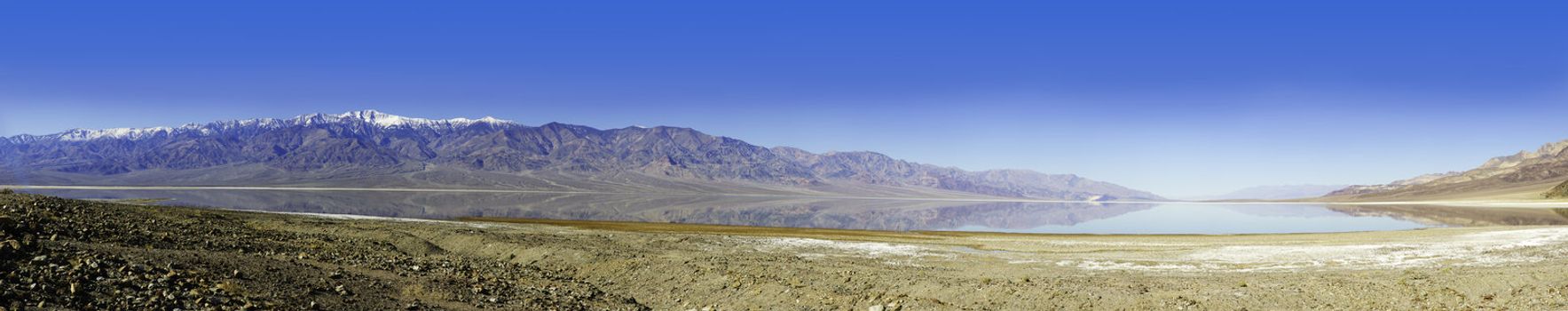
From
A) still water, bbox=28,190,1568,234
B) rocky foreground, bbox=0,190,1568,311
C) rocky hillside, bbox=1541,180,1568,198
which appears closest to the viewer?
rocky foreground, bbox=0,190,1568,311

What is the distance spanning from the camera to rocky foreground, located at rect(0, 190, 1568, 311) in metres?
9.98

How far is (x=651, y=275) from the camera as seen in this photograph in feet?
59.3

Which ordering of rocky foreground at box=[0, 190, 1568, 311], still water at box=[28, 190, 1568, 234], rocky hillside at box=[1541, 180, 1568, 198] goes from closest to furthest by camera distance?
rocky foreground at box=[0, 190, 1568, 311], still water at box=[28, 190, 1568, 234], rocky hillside at box=[1541, 180, 1568, 198]

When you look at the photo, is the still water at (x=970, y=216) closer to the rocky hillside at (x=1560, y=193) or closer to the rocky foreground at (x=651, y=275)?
the rocky hillside at (x=1560, y=193)

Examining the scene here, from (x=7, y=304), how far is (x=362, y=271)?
Result: 6742mm

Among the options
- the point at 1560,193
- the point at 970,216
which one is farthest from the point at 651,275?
the point at 1560,193

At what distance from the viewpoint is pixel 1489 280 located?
13273 millimetres

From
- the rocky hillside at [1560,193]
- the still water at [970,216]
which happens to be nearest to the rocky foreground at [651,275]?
the still water at [970,216]

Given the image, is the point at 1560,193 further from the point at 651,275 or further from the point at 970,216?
the point at 651,275

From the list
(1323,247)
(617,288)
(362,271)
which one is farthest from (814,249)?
(1323,247)

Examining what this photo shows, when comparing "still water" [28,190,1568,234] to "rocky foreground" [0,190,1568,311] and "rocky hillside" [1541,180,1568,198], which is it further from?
"rocky foreground" [0,190,1568,311]

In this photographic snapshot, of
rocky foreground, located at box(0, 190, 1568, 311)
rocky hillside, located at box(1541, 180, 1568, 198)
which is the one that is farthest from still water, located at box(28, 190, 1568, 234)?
rocky foreground, located at box(0, 190, 1568, 311)

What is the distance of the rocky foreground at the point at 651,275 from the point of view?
9977 mm

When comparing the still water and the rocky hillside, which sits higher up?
the rocky hillside
